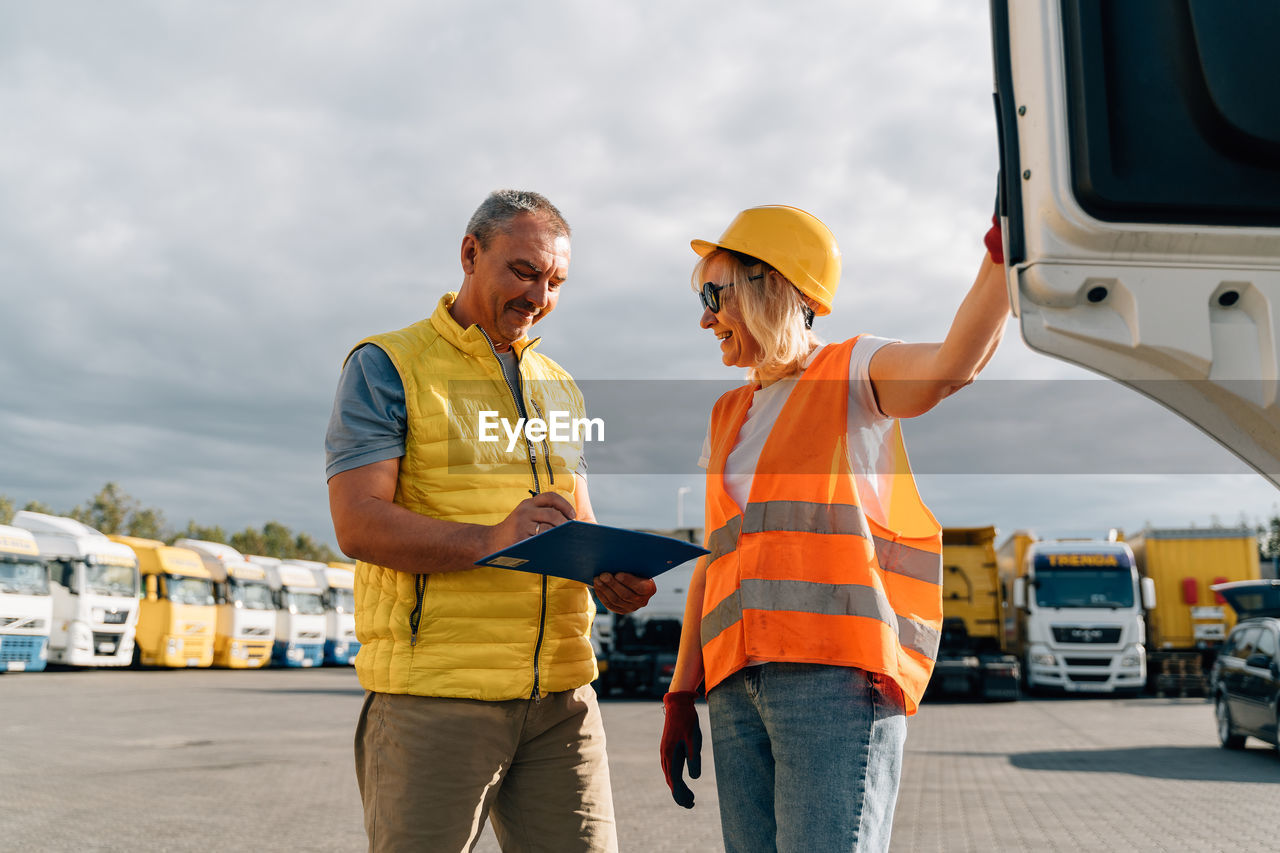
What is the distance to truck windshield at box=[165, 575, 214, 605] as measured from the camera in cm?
2989

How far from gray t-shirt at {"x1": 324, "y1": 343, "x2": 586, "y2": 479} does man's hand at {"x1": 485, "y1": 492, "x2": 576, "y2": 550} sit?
36 cm

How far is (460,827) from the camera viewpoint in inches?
96.7

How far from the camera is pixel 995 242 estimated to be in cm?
155

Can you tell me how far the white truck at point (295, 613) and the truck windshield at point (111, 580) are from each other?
5998 mm

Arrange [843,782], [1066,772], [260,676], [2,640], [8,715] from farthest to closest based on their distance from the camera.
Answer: [260,676] < [2,640] < [8,715] < [1066,772] < [843,782]

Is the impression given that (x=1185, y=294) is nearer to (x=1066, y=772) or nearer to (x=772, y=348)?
(x=772, y=348)

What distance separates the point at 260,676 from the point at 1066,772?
25.5 m

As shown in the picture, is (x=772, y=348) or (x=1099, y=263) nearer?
(x=1099, y=263)

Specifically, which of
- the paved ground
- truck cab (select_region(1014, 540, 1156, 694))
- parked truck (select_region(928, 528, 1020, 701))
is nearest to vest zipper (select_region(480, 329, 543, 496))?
the paved ground

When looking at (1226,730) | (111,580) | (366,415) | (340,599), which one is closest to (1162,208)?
(366,415)

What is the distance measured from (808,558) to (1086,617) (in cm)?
2180

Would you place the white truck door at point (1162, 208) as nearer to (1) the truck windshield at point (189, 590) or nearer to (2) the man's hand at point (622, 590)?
(2) the man's hand at point (622, 590)

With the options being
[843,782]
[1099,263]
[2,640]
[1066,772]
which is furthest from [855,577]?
[2,640]

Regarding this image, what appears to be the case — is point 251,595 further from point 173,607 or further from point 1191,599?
point 1191,599
